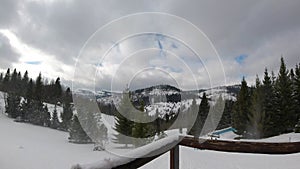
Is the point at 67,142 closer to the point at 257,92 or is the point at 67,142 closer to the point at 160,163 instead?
the point at 257,92

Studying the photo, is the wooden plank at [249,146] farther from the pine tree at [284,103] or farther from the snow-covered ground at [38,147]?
the pine tree at [284,103]

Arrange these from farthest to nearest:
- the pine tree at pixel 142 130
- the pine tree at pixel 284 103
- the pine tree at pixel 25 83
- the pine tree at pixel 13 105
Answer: the pine tree at pixel 25 83
the pine tree at pixel 13 105
the pine tree at pixel 284 103
the pine tree at pixel 142 130

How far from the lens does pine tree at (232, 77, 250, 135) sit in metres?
23.6

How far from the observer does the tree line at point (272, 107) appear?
67.6 feet

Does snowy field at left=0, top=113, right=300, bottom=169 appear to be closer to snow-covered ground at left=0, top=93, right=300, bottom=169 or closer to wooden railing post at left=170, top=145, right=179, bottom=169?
snow-covered ground at left=0, top=93, right=300, bottom=169

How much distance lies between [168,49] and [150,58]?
0.85ft

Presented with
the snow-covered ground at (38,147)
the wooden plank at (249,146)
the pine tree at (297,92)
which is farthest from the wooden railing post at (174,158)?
the pine tree at (297,92)

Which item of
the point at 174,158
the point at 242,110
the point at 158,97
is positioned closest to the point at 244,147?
the point at 174,158

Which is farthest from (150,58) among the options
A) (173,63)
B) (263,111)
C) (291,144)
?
(263,111)

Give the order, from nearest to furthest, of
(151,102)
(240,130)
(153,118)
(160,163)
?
(153,118) → (151,102) → (160,163) → (240,130)

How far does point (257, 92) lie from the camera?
2273 centimetres

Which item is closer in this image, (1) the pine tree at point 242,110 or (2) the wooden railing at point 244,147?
(2) the wooden railing at point 244,147

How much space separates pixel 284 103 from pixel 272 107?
3.70 feet

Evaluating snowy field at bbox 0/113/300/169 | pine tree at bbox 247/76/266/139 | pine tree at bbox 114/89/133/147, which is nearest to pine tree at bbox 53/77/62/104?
snowy field at bbox 0/113/300/169
